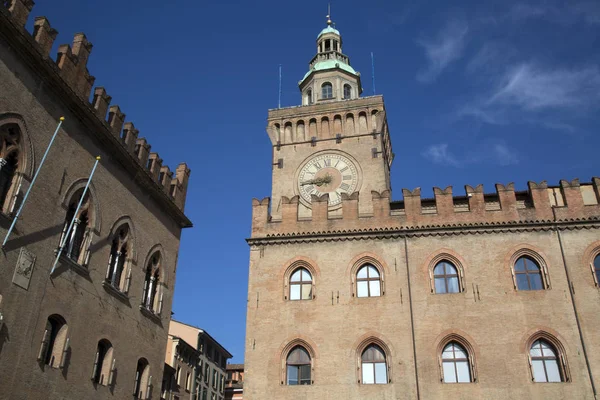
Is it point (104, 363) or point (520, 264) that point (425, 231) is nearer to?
point (520, 264)

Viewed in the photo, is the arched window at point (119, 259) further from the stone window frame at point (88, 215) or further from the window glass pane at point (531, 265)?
the window glass pane at point (531, 265)

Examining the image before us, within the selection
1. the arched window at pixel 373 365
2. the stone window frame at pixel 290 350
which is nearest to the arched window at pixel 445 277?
the arched window at pixel 373 365

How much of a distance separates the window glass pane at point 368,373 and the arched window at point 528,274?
261 inches

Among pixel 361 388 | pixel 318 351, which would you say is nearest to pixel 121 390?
pixel 318 351

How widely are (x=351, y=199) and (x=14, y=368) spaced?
14.5 metres

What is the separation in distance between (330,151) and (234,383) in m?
42.5

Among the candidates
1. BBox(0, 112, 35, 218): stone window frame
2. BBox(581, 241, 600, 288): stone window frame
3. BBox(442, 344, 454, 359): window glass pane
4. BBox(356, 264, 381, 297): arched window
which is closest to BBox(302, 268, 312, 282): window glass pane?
BBox(356, 264, 381, 297): arched window

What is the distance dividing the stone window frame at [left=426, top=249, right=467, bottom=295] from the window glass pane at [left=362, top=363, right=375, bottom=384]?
3.85 meters

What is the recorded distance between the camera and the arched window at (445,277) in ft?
72.7

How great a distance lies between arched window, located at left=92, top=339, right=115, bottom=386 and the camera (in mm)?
19359

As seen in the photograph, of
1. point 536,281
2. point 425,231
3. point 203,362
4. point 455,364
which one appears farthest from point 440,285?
point 203,362

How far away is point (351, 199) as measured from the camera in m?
24.5

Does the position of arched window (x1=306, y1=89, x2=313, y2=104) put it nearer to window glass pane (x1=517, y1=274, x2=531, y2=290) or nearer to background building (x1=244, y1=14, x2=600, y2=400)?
background building (x1=244, y1=14, x2=600, y2=400)

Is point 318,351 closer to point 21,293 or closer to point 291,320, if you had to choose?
point 291,320
